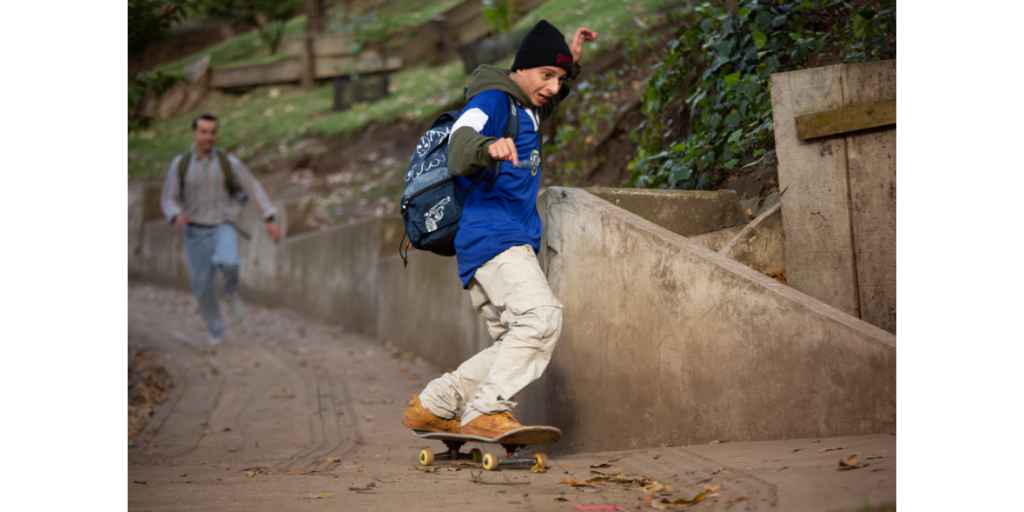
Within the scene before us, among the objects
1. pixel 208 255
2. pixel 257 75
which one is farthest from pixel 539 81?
pixel 257 75

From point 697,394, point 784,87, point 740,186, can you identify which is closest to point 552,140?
point 740,186

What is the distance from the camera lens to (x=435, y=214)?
11.6ft

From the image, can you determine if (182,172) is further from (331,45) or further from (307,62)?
(331,45)

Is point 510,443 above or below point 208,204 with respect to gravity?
below

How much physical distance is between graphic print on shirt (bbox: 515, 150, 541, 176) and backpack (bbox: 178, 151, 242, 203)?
5329 millimetres

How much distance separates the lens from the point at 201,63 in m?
19.5

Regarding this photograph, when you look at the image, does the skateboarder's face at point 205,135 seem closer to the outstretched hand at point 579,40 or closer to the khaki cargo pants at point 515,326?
the outstretched hand at point 579,40

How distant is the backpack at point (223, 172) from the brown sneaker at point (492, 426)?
559 cm

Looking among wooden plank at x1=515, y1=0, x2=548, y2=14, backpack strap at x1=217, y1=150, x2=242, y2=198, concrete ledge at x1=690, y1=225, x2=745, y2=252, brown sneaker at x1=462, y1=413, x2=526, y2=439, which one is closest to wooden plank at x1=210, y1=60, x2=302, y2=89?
wooden plank at x1=515, y1=0, x2=548, y2=14

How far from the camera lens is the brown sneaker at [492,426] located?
3.36 metres

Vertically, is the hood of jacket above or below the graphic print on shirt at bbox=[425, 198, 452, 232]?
above

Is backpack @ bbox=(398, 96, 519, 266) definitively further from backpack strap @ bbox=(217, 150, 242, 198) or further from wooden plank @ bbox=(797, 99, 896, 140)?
backpack strap @ bbox=(217, 150, 242, 198)

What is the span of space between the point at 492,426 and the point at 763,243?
164 centimetres

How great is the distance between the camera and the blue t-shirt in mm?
3496
